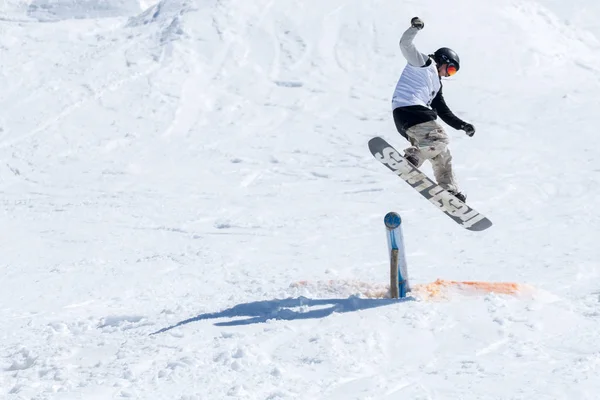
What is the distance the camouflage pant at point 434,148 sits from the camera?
772 centimetres

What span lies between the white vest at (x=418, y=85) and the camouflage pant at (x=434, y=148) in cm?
24

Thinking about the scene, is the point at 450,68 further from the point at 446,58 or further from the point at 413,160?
the point at 413,160

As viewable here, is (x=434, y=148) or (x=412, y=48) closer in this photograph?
(x=412, y=48)

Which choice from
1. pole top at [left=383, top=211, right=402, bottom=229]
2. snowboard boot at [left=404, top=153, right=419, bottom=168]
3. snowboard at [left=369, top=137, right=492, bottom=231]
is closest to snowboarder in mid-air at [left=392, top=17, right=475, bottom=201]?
snowboard boot at [left=404, top=153, right=419, bottom=168]

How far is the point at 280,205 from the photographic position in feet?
45.7

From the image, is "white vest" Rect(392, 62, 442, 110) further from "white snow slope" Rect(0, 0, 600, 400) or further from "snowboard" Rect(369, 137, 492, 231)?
"white snow slope" Rect(0, 0, 600, 400)

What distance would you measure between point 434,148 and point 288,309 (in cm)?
223

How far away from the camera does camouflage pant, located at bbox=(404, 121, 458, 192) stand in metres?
7.72

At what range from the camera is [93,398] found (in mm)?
5273

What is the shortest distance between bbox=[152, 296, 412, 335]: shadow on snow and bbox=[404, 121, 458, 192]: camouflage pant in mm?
1679

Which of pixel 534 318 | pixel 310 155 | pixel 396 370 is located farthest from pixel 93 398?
pixel 310 155

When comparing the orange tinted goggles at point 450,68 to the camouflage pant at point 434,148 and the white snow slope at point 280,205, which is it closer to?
the camouflage pant at point 434,148

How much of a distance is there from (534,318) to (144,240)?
24.3 feet

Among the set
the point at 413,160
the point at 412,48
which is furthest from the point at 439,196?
the point at 412,48
